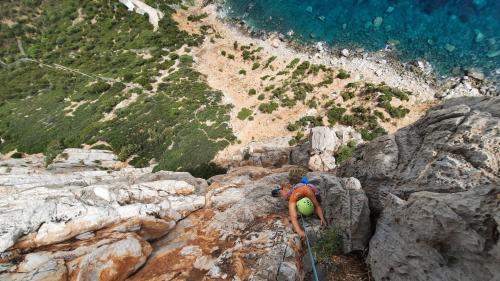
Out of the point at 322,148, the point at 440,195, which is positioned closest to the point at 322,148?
the point at 322,148

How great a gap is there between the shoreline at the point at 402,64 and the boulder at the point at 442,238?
2575cm

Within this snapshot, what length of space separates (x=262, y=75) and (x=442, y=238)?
33.7m

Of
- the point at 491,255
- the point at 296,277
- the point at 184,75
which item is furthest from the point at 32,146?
Result: the point at 491,255

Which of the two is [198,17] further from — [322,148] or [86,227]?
[86,227]

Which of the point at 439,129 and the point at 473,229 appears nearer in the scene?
the point at 473,229

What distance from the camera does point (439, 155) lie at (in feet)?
36.6

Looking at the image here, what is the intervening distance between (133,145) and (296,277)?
28858 millimetres

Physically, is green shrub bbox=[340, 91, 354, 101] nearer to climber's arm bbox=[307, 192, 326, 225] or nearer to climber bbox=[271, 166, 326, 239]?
climber bbox=[271, 166, 326, 239]

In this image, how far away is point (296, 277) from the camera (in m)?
11.3

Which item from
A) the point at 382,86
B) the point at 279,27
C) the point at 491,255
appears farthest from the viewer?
the point at 279,27

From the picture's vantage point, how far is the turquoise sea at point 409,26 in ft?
102

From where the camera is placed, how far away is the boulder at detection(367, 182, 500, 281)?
22.6 ft

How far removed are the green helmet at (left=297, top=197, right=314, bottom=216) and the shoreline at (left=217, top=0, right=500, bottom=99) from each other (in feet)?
77.2

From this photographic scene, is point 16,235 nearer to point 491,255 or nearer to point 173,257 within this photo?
point 173,257
